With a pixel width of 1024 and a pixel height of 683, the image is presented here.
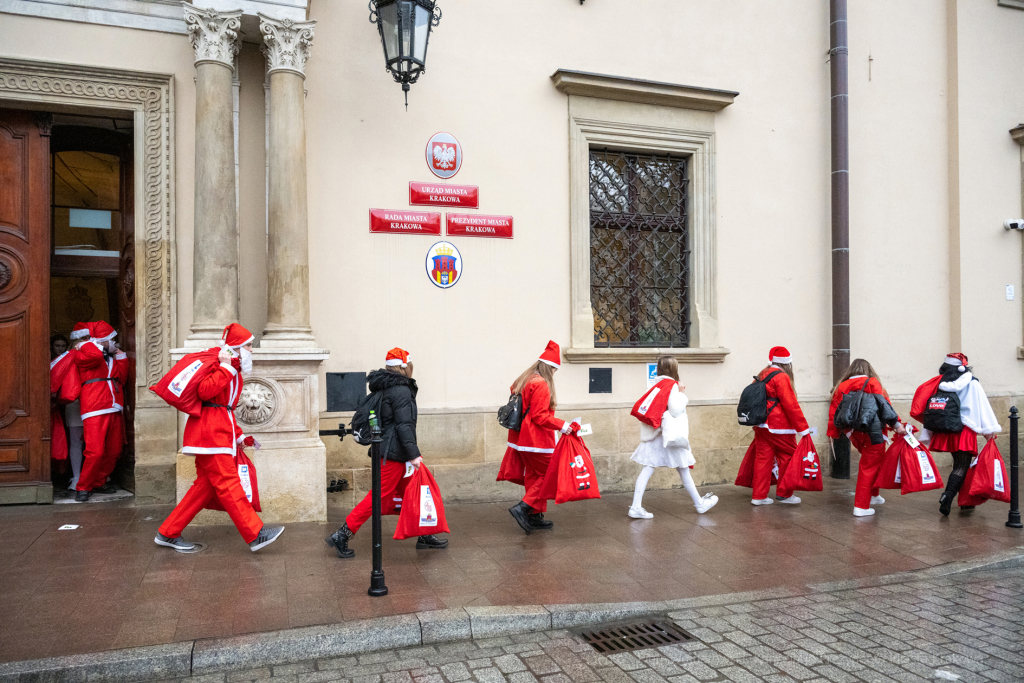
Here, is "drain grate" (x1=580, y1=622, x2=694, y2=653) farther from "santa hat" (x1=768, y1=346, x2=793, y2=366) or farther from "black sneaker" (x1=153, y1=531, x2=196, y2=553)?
"santa hat" (x1=768, y1=346, x2=793, y2=366)

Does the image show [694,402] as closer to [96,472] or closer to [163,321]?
[163,321]

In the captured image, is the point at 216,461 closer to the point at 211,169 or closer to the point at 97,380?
the point at 211,169

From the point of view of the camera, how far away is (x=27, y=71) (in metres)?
7.26

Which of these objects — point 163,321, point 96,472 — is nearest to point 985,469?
point 163,321

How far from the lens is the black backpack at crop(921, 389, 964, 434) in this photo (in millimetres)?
7613

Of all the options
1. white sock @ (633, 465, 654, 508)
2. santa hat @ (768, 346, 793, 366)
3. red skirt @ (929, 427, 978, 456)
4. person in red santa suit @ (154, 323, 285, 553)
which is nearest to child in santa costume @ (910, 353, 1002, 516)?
red skirt @ (929, 427, 978, 456)

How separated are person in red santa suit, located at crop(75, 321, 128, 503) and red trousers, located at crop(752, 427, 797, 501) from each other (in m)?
6.88

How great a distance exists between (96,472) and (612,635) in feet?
19.8

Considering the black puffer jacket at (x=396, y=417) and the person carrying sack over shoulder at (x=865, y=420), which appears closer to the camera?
the black puffer jacket at (x=396, y=417)

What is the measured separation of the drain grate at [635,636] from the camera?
4410mm

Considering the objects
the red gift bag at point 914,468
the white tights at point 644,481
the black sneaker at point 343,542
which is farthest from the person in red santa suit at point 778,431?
the black sneaker at point 343,542

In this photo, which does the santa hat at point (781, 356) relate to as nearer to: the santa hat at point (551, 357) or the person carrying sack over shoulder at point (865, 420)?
the person carrying sack over shoulder at point (865, 420)

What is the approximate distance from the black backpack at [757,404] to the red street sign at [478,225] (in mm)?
3122

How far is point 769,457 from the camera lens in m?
8.12
